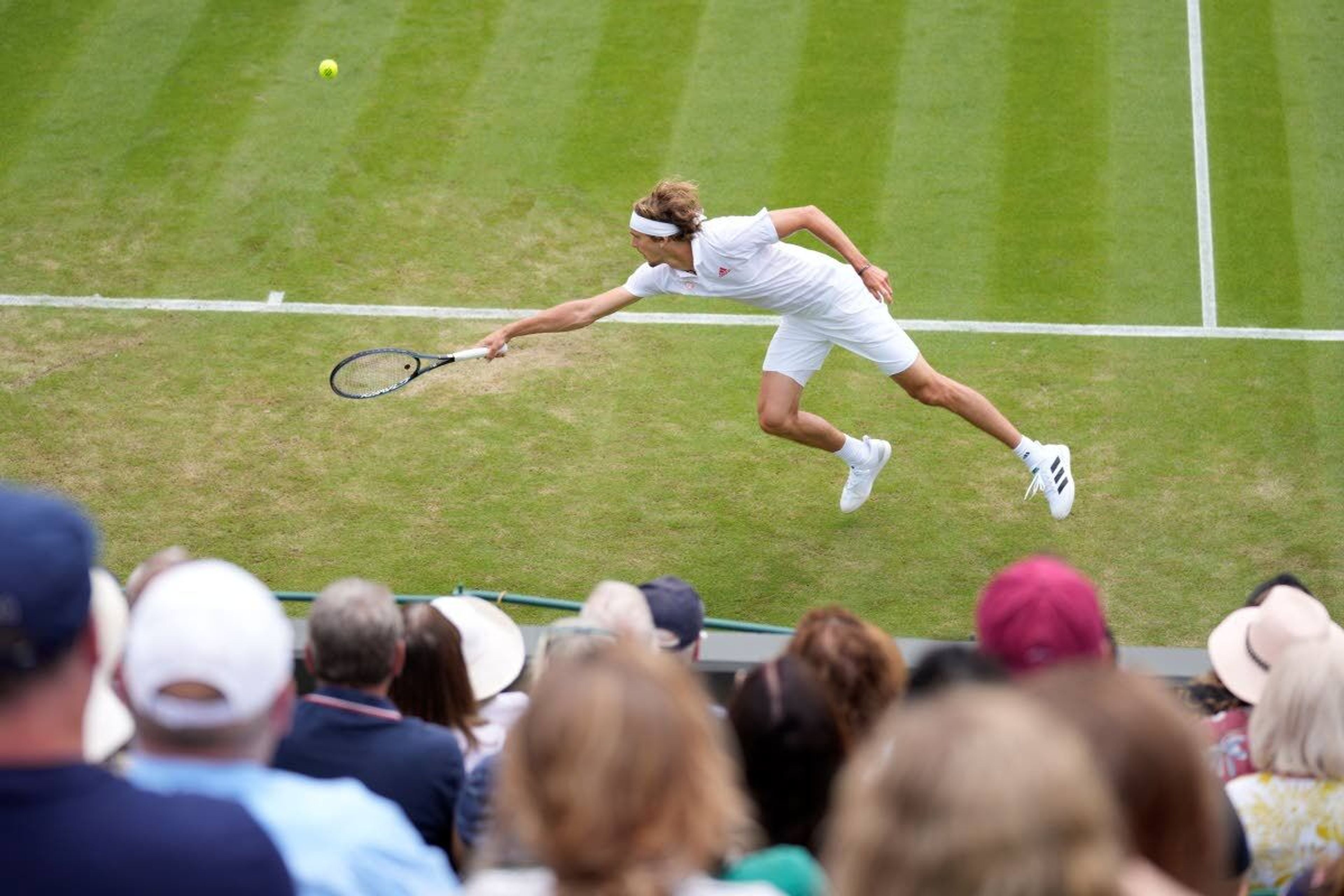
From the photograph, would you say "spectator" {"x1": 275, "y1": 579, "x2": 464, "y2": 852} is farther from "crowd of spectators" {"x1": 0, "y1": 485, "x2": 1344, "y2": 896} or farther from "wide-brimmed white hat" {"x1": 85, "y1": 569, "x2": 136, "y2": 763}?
"wide-brimmed white hat" {"x1": 85, "y1": 569, "x2": 136, "y2": 763}

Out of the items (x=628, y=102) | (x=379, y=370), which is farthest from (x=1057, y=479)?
(x=628, y=102)

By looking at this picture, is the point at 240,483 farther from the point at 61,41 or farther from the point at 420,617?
the point at 61,41

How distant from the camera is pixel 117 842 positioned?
2.67 metres

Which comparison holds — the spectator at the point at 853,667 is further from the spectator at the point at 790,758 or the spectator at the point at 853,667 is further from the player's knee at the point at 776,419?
the player's knee at the point at 776,419

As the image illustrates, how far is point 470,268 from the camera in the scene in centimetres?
1074

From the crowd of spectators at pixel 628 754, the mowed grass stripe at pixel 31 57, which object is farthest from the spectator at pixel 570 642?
the mowed grass stripe at pixel 31 57

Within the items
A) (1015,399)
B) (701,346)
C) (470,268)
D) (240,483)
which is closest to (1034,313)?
(1015,399)

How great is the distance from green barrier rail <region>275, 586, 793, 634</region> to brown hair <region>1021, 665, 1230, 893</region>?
2.89m

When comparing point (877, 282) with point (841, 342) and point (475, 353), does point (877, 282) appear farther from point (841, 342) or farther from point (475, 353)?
point (475, 353)

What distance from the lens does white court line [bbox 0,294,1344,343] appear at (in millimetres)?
9898

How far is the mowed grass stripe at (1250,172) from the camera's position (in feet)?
33.4

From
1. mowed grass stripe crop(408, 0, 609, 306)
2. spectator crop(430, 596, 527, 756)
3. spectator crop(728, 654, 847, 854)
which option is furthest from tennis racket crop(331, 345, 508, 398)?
spectator crop(728, 654, 847, 854)

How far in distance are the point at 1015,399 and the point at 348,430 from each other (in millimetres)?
4103

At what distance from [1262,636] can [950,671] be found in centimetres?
157
